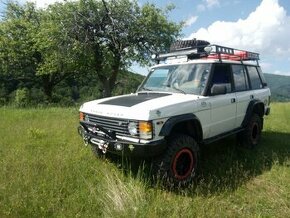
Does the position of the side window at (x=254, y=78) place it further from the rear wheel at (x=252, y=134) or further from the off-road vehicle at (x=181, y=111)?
the rear wheel at (x=252, y=134)

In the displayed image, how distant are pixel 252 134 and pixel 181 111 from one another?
11.1 ft

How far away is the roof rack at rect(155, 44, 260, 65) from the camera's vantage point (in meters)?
6.53

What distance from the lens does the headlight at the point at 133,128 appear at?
4.90 metres

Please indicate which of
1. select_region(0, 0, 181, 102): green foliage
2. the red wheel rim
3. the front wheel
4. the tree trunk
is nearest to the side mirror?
the front wheel

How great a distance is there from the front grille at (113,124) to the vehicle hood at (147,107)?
Result: 0.07 metres

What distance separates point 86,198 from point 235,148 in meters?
4.23

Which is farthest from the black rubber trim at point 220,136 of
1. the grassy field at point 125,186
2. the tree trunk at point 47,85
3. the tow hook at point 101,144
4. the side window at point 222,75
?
the tree trunk at point 47,85

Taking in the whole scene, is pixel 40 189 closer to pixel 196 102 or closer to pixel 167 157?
pixel 167 157

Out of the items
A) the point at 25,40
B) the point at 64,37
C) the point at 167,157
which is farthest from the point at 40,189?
the point at 25,40

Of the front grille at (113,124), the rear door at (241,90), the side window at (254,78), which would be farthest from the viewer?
the side window at (254,78)

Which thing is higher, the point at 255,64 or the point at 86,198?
the point at 255,64

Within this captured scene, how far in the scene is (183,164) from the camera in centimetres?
551

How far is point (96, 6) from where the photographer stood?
83.7 feet

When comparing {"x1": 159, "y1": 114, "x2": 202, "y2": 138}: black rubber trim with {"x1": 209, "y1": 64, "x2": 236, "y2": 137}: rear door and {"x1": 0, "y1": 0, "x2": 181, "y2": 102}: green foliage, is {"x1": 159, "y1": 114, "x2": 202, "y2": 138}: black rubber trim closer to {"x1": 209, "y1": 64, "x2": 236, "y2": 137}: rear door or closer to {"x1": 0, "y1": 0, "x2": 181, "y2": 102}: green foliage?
{"x1": 209, "y1": 64, "x2": 236, "y2": 137}: rear door
